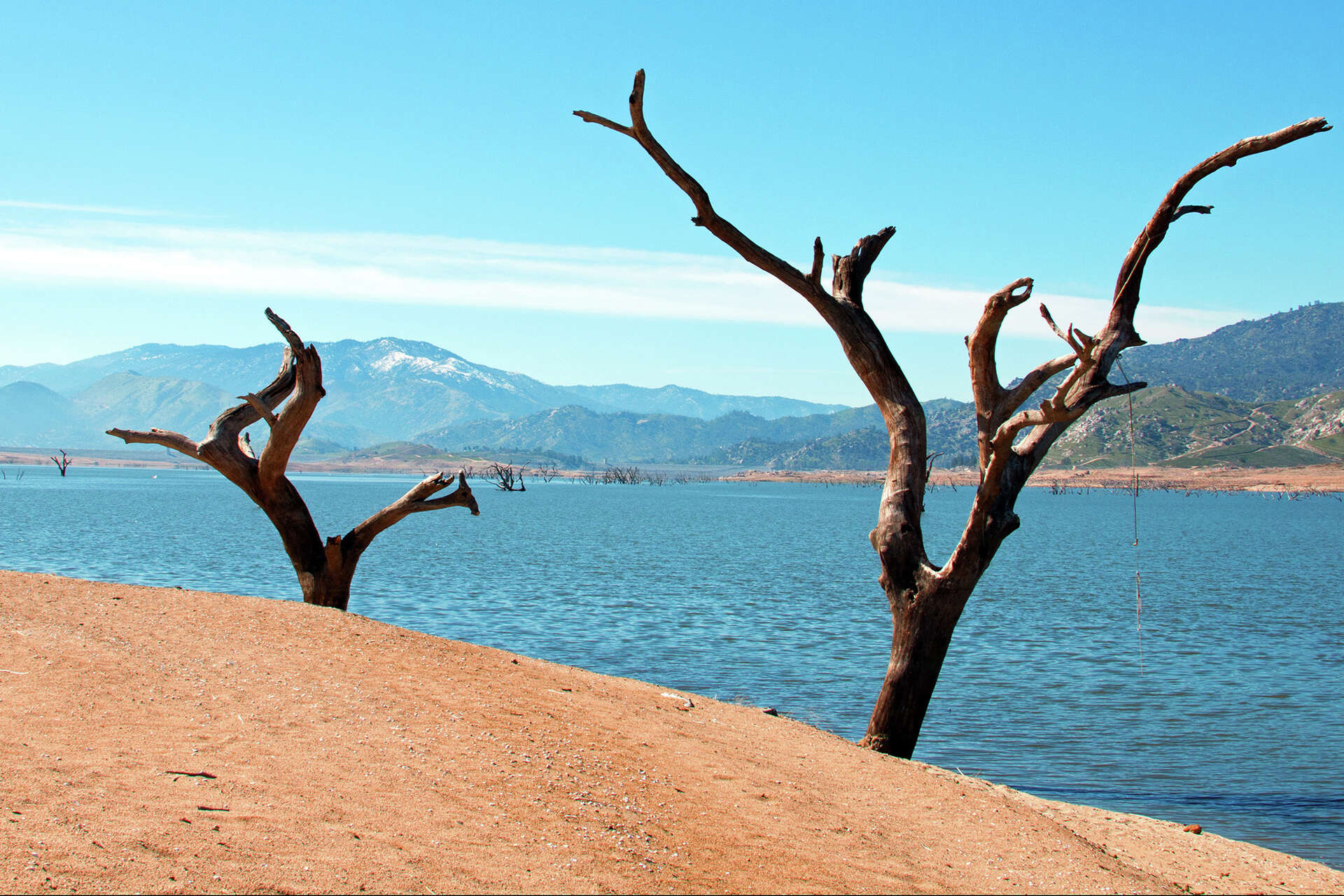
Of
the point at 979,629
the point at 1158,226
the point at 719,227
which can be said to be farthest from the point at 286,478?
the point at 979,629

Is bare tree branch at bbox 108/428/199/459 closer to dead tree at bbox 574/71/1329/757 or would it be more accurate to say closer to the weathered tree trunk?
dead tree at bbox 574/71/1329/757

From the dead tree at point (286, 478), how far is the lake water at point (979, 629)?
8.21 metres

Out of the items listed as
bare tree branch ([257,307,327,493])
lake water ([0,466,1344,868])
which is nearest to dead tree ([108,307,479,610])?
bare tree branch ([257,307,327,493])

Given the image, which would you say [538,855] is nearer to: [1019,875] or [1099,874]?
[1019,875]

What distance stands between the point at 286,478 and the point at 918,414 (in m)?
8.64

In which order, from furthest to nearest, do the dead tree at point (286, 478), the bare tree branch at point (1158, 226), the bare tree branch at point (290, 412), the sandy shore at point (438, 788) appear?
the dead tree at point (286, 478) → the bare tree branch at point (290, 412) → the bare tree branch at point (1158, 226) → the sandy shore at point (438, 788)

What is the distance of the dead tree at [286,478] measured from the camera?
1507cm

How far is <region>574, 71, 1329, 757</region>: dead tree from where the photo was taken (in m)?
12.0

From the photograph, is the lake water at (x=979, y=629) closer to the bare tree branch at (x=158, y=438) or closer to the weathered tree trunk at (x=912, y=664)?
the weathered tree trunk at (x=912, y=664)

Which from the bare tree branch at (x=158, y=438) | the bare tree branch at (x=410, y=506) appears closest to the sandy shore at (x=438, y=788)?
the bare tree branch at (x=410, y=506)

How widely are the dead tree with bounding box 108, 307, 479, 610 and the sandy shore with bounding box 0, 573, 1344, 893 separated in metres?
2.50

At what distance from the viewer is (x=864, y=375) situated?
1285cm

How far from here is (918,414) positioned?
1268 cm

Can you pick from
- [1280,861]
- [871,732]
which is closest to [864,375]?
[871,732]
